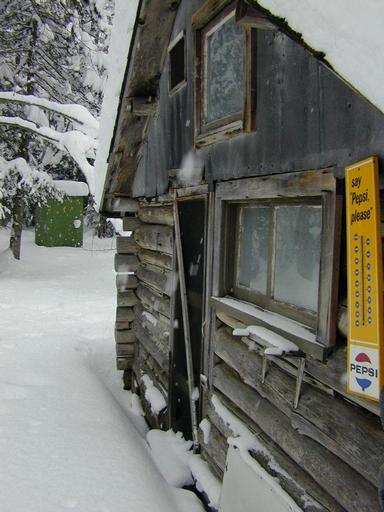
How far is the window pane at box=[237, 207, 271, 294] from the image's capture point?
3.53 meters

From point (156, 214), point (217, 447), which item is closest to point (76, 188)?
point (156, 214)

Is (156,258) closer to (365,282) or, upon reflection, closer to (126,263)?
(126,263)

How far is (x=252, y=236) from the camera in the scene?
12.3 feet

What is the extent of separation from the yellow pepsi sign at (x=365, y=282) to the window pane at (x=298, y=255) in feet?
2.15

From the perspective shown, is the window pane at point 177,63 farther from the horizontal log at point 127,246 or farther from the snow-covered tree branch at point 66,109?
the snow-covered tree branch at point 66,109

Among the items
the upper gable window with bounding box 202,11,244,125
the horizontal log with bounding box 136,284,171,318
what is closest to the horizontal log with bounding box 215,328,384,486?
the upper gable window with bounding box 202,11,244,125

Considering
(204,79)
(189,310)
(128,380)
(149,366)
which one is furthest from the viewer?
(128,380)

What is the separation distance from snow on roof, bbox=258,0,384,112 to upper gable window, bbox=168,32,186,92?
3.03 meters

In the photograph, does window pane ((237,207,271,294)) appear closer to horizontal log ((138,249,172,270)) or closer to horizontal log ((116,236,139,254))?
horizontal log ((138,249,172,270))

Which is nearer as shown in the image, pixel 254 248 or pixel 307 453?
pixel 307 453

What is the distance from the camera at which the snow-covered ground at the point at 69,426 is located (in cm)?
395

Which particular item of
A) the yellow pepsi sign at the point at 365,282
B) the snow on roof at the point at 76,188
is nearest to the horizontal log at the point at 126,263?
the yellow pepsi sign at the point at 365,282

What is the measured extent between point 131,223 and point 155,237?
1.33 m

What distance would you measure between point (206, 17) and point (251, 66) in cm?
113
